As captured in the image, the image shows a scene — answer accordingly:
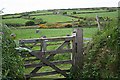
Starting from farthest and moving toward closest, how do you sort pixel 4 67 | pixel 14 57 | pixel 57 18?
pixel 57 18
pixel 14 57
pixel 4 67

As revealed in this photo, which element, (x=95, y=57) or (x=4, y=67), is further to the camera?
(x=95, y=57)

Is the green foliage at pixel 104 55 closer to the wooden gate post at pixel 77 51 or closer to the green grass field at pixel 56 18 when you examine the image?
the wooden gate post at pixel 77 51

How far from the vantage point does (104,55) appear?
33.0ft

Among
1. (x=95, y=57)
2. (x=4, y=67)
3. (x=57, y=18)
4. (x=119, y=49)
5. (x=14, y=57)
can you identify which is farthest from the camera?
(x=57, y=18)

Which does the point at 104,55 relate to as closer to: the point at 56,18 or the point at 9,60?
the point at 9,60

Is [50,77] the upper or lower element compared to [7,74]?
lower

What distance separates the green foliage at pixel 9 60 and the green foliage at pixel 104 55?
222cm

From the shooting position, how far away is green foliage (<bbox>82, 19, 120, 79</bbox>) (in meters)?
9.70

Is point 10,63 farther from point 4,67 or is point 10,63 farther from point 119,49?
point 119,49

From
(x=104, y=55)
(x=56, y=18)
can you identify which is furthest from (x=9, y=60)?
(x=56, y=18)

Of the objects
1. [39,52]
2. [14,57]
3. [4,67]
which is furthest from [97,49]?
[4,67]

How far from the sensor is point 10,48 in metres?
9.11

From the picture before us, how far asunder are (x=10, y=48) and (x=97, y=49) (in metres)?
2.79

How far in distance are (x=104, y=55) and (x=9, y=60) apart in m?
2.99
